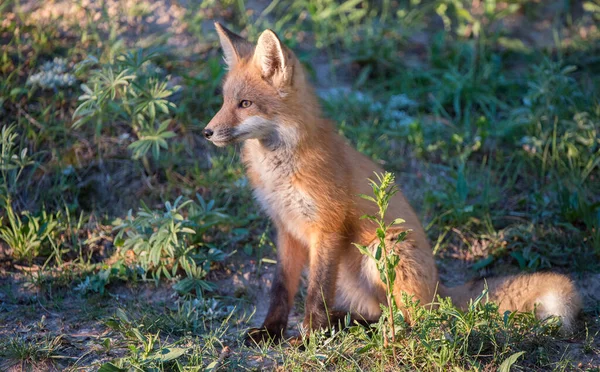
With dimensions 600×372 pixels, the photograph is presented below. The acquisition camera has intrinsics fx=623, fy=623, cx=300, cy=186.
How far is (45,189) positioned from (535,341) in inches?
151

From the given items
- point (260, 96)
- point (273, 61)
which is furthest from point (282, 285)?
point (273, 61)

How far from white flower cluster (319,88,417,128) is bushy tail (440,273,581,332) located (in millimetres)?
2336

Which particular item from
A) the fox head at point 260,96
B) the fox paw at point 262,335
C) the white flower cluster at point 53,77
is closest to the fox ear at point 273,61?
the fox head at point 260,96

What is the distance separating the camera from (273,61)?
375 centimetres

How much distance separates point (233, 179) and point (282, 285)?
1.52m

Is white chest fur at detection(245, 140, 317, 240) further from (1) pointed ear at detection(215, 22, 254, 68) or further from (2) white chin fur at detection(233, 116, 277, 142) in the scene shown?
(1) pointed ear at detection(215, 22, 254, 68)

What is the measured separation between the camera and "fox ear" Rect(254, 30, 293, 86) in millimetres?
3659

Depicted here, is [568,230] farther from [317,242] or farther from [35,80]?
[35,80]

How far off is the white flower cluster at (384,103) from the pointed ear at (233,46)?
228 centimetres

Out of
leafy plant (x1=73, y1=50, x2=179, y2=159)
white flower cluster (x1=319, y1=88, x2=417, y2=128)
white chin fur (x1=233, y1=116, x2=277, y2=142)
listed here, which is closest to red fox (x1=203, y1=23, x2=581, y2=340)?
white chin fur (x1=233, y1=116, x2=277, y2=142)

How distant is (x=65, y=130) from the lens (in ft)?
17.4

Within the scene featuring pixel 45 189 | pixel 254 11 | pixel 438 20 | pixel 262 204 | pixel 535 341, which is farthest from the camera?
pixel 438 20

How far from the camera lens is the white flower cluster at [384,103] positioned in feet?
20.3

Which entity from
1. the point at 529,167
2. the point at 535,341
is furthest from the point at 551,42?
the point at 535,341
